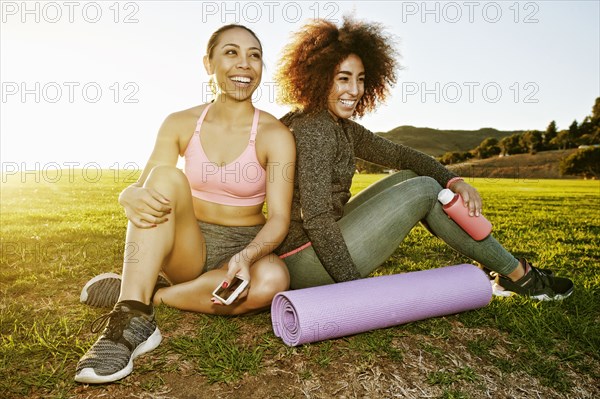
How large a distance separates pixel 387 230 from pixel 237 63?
1.45 m

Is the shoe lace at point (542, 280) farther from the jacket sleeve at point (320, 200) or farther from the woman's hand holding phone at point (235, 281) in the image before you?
the woman's hand holding phone at point (235, 281)

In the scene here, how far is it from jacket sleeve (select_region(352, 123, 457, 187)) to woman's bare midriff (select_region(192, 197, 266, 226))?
1.02m

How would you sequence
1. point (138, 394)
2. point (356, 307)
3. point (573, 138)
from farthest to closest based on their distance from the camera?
point (573, 138), point (356, 307), point (138, 394)

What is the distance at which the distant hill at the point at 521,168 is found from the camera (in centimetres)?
4322

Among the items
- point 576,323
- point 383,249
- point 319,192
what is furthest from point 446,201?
point 576,323

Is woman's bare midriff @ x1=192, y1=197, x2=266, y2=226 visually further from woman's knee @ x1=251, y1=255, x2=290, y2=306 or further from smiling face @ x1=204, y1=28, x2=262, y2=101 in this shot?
smiling face @ x1=204, y1=28, x2=262, y2=101

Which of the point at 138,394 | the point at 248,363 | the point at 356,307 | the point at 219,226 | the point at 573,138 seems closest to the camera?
the point at 138,394

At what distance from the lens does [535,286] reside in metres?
3.67

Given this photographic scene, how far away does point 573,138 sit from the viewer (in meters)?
62.0

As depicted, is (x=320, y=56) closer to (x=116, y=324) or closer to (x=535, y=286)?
(x=116, y=324)

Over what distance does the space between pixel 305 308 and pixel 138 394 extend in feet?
3.11

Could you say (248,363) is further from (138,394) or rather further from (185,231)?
(185,231)

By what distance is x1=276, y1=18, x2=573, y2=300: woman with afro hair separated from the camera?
3051 mm

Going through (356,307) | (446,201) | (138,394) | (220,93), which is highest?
(220,93)
